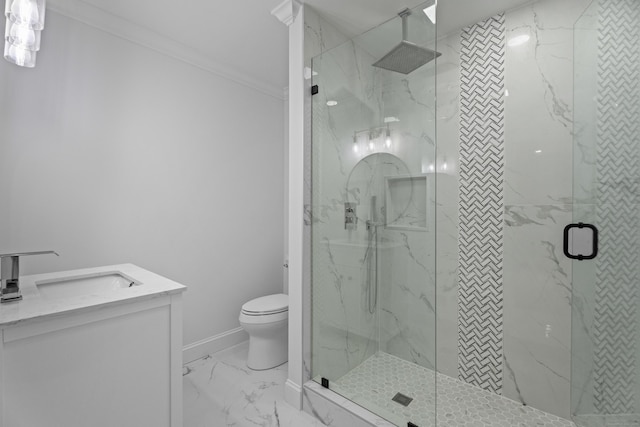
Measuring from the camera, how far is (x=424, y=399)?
152 cm

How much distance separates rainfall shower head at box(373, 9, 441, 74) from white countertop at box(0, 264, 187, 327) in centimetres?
162

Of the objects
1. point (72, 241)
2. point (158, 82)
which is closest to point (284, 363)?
point (72, 241)

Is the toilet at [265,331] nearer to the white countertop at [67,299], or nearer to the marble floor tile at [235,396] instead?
the marble floor tile at [235,396]

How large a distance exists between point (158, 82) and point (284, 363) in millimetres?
2400

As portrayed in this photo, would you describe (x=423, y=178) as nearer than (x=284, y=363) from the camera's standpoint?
Yes

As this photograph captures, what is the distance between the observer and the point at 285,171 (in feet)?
10.4

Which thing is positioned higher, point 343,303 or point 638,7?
point 638,7

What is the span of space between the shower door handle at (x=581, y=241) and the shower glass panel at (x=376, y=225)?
72 centimetres

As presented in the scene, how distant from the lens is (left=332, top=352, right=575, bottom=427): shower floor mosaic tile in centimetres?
153

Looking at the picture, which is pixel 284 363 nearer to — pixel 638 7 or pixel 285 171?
pixel 285 171

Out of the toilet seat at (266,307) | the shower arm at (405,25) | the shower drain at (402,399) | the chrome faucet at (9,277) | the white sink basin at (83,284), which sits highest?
the shower arm at (405,25)

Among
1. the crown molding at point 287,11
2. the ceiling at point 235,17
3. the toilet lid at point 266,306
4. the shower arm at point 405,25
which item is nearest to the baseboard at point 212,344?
the toilet lid at point 266,306

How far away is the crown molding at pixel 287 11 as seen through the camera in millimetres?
1804

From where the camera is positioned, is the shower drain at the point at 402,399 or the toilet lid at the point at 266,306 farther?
the toilet lid at the point at 266,306
